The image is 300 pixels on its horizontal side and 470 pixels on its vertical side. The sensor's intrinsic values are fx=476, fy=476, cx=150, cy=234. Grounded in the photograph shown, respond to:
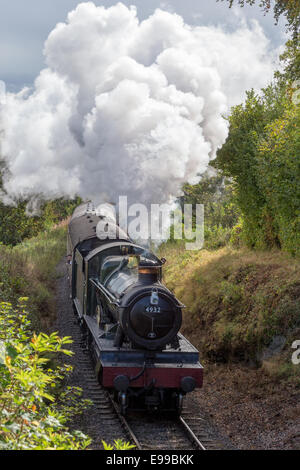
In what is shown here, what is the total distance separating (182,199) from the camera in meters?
37.0

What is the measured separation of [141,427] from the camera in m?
8.13

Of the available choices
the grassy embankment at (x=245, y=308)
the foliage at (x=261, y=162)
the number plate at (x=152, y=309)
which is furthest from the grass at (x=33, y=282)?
the foliage at (x=261, y=162)

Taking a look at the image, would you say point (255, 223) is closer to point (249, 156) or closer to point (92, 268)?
point (249, 156)

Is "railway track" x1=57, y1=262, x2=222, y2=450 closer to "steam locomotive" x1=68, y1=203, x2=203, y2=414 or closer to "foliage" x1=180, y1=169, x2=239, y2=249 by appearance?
"steam locomotive" x1=68, y1=203, x2=203, y2=414

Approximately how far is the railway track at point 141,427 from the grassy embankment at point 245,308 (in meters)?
2.17

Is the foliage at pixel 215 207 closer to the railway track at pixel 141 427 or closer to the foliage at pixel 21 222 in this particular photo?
the foliage at pixel 21 222

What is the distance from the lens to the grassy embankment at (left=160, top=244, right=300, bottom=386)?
9930 millimetres

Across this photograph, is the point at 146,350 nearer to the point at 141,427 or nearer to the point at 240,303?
the point at 141,427

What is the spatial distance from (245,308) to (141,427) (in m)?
4.41

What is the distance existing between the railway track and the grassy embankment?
2.17 m

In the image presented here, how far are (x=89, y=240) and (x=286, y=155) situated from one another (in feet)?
17.8

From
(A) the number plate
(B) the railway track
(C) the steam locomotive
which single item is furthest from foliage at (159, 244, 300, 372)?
(A) the number plate

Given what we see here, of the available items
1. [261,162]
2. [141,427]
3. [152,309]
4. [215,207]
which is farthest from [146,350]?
[215,207]
